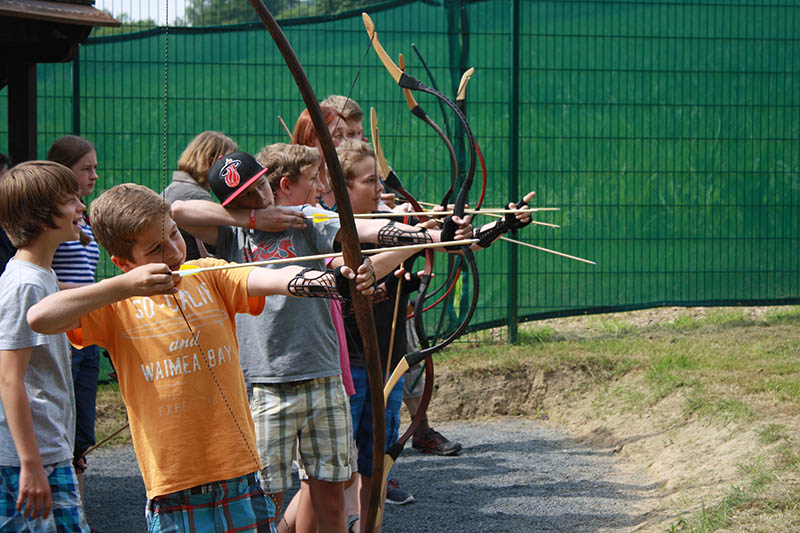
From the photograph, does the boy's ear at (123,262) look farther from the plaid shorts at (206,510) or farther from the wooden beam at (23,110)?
the wooden beam at (23,110)

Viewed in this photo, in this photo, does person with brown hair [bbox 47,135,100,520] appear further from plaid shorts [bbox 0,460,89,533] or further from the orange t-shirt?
the orange t-shirt

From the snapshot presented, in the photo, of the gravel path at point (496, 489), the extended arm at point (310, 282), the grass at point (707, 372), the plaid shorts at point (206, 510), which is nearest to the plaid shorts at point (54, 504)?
→ the plaid shorts at point (206, 510)

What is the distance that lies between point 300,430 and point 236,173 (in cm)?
77

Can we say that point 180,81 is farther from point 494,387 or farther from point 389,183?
point 389,183

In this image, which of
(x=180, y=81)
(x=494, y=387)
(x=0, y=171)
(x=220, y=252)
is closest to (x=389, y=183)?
(x=220, y=252)

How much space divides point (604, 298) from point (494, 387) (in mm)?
1303

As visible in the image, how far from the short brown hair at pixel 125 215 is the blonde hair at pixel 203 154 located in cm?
137

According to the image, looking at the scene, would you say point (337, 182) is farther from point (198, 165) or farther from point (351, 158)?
point (198, 165)

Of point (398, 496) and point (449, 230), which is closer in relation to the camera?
point (449, 230)

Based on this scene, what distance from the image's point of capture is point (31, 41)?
12.5 ft

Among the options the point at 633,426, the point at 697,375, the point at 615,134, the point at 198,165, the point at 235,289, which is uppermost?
the point at 615,134

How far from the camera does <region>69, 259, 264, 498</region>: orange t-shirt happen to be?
2055 mm

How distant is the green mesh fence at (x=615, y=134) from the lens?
640 centimetres

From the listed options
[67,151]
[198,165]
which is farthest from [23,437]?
[67,151]
